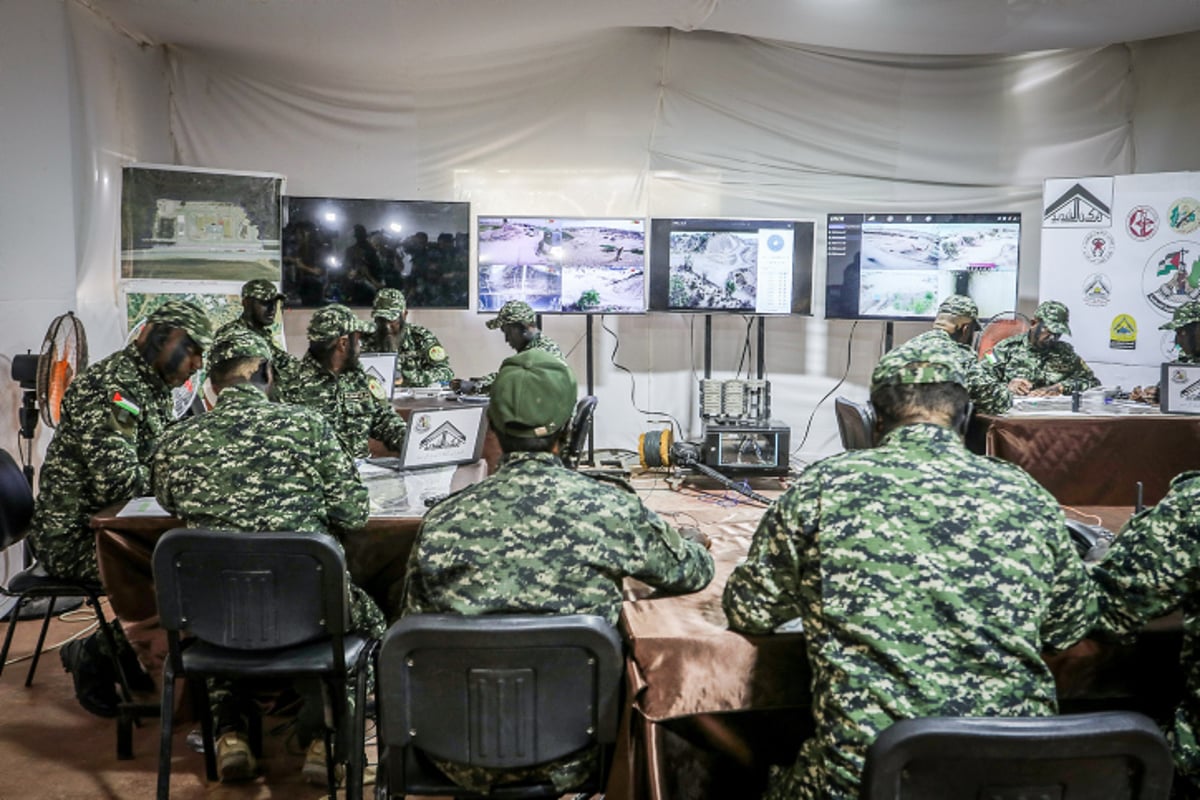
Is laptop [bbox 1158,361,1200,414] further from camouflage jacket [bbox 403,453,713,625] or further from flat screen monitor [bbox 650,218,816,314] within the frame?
camouflage jacket [bbox 403,453,713,625]

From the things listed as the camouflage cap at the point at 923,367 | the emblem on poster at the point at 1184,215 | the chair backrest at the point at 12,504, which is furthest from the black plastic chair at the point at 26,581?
→ the emblem on poster at the point at 1184,215

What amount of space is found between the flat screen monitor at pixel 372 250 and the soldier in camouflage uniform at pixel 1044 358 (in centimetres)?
366

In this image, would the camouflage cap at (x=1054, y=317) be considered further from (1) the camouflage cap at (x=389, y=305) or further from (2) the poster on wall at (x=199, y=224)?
(2) the poster on wall at (x=199, y=224)

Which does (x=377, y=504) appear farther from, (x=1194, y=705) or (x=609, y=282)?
(x=609, y=282)

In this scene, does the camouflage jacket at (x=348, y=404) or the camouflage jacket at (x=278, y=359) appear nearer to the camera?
the camouflage jacket at (x=348, y=404)

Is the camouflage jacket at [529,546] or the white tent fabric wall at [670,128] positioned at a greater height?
the white tent fabric wall at [670,128]

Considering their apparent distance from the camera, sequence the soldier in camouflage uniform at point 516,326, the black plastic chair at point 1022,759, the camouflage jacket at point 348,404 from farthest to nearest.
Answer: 1. the soldier in camouflage uniform at point 516,326
2. the camouflage jacket at point 348,404
3. the black plastic chair at point 1022,759

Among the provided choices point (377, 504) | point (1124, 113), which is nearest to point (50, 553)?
point (377, 504)

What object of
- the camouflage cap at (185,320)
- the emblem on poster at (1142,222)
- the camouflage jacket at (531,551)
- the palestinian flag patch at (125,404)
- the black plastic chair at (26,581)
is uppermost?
the emblem on poster at (1142,222)

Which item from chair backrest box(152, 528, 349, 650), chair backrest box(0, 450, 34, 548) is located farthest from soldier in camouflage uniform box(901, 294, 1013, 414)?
chair backrest box(0, 450, 34, 548)

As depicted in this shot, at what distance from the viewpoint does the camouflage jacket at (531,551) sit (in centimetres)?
161

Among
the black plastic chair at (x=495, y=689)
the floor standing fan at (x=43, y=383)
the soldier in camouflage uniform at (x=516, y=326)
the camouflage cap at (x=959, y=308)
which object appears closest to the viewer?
the black plastic chair at (x=495, y=689)

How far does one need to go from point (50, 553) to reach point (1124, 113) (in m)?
7.06

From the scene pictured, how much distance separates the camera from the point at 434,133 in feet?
20.9
